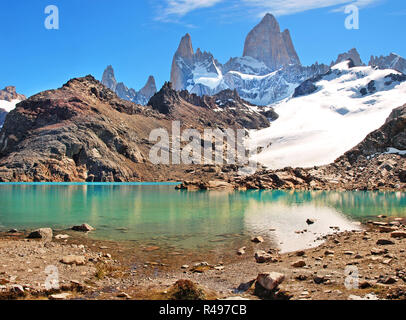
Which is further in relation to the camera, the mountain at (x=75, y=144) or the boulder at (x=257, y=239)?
the mountain at (x=75, y=144)

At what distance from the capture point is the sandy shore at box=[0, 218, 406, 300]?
11.8 metres

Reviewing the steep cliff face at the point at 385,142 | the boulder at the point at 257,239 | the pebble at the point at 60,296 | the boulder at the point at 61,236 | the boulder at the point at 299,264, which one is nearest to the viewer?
the pebble at the point at 60,296

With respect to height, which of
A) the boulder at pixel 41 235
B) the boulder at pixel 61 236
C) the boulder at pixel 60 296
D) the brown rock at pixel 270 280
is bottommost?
the boulder at pixel 61 236

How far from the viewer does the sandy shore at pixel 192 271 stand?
11.8 m

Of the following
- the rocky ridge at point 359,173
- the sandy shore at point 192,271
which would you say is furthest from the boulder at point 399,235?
the rocky ridge at point 359,173

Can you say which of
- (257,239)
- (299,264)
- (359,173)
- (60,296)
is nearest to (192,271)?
(299,264)

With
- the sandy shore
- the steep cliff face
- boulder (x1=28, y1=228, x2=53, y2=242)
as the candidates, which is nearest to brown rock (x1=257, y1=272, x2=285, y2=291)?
the sandy shore

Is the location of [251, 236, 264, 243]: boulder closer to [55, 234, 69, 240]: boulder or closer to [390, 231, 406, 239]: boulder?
[390, 231, 406, 239]: boulder

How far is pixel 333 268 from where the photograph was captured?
591 inches

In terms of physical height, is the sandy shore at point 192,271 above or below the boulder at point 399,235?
below

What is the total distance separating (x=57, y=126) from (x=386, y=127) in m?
131

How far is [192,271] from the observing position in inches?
657

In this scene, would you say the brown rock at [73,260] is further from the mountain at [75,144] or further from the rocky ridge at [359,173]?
the mountain at [75,144]
